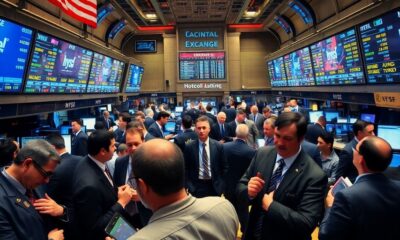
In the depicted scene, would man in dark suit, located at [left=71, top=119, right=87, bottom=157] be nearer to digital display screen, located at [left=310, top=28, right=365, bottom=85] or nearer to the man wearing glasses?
the man wearing glasses

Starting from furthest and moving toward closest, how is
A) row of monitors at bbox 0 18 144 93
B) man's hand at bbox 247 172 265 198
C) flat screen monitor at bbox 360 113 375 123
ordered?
flat screen monitor at bbox 360 113 375 123, row of monitors at bbox 0 18 144 93, man's hand at bbox 247 172 265 198

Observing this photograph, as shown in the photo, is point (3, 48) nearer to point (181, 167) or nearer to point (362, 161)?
point (181, 167)

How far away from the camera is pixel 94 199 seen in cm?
203

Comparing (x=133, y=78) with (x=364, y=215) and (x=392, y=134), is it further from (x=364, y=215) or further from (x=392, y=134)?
(x=364, y=215)

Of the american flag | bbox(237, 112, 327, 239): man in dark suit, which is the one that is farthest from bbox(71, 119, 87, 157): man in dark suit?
bbox(237, 112, 327, 239): man in dark suit

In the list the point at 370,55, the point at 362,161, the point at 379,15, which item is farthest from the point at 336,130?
the point at 362,161

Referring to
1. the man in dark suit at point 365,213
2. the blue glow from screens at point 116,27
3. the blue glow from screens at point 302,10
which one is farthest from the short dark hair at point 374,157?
the blue glow from screens at point 116,27

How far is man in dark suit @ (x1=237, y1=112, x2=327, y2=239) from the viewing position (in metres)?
1.82

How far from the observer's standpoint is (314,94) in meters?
8.69

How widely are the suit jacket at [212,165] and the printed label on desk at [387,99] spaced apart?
2.81 metres

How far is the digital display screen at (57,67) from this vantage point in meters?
5.13

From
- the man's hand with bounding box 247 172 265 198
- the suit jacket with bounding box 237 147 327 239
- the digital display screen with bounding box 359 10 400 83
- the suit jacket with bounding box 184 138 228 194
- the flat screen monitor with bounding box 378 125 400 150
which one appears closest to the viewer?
the suit jacket with bounding box 237 147 327 239

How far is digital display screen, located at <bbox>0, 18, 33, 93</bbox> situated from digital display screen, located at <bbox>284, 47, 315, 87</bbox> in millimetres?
6741

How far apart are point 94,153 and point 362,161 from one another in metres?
1.79
